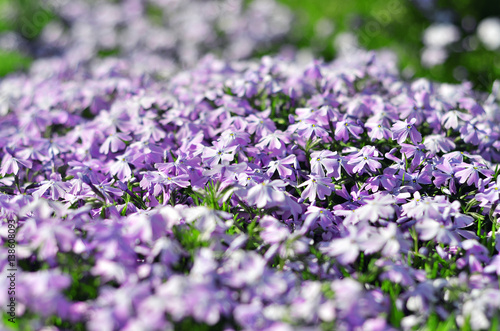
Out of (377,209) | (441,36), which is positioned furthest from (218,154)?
(441,36)

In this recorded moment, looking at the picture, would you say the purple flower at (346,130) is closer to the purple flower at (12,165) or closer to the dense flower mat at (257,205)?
the dense flower mat at (257,205)

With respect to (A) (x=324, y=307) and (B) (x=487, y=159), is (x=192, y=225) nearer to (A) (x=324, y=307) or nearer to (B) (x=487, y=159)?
(A) (x=324, y=307)

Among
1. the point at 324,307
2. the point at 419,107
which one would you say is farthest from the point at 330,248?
the point at 419,107

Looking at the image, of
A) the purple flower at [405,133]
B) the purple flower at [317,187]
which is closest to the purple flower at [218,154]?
the purple flower at [317,187]

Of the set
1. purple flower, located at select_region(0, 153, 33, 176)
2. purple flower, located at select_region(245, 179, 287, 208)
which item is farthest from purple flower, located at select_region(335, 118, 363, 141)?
purple flower, located at select_region(0, 153, 33, 176)

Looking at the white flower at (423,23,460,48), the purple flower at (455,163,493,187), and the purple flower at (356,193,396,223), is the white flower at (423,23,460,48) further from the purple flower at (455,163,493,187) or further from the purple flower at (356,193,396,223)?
the purple flower at (356,193,396,223)

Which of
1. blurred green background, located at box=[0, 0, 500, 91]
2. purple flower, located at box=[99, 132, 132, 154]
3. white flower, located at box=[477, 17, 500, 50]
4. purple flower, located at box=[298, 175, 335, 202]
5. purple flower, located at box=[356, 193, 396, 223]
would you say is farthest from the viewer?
blurred green background, located at box=[0, 0, 500, 91]

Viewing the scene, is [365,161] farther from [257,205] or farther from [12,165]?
[12,165]
